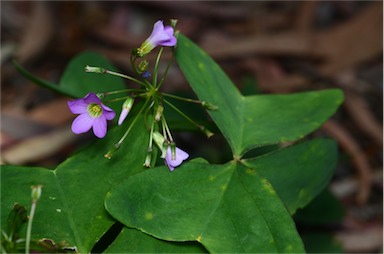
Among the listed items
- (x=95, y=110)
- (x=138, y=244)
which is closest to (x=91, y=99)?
(x=95, y=110)

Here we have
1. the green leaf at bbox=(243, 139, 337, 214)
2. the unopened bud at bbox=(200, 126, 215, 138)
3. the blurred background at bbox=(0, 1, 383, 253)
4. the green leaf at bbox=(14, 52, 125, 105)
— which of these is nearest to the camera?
the unopened bud at bbox=(200, 126, 215, 138)

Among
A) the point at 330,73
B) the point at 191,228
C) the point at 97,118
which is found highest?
the point at 97,118

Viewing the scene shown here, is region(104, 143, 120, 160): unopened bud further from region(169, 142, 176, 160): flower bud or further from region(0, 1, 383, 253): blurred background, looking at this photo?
region(0, 1, 383, 253): blurred background

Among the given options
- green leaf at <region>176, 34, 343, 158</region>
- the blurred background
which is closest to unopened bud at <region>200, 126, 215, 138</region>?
green leaf at <region>176, 34, 343, 158</region>

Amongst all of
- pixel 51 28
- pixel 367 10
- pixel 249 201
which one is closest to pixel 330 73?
pixel 367 10

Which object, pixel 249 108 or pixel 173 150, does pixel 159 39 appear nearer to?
pixel 173 150

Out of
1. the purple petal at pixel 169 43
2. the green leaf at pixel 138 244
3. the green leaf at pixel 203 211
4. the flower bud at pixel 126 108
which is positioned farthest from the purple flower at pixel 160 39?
the green leaf at pixel 138 244

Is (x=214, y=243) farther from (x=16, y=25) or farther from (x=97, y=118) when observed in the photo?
(x=16, y=25)
